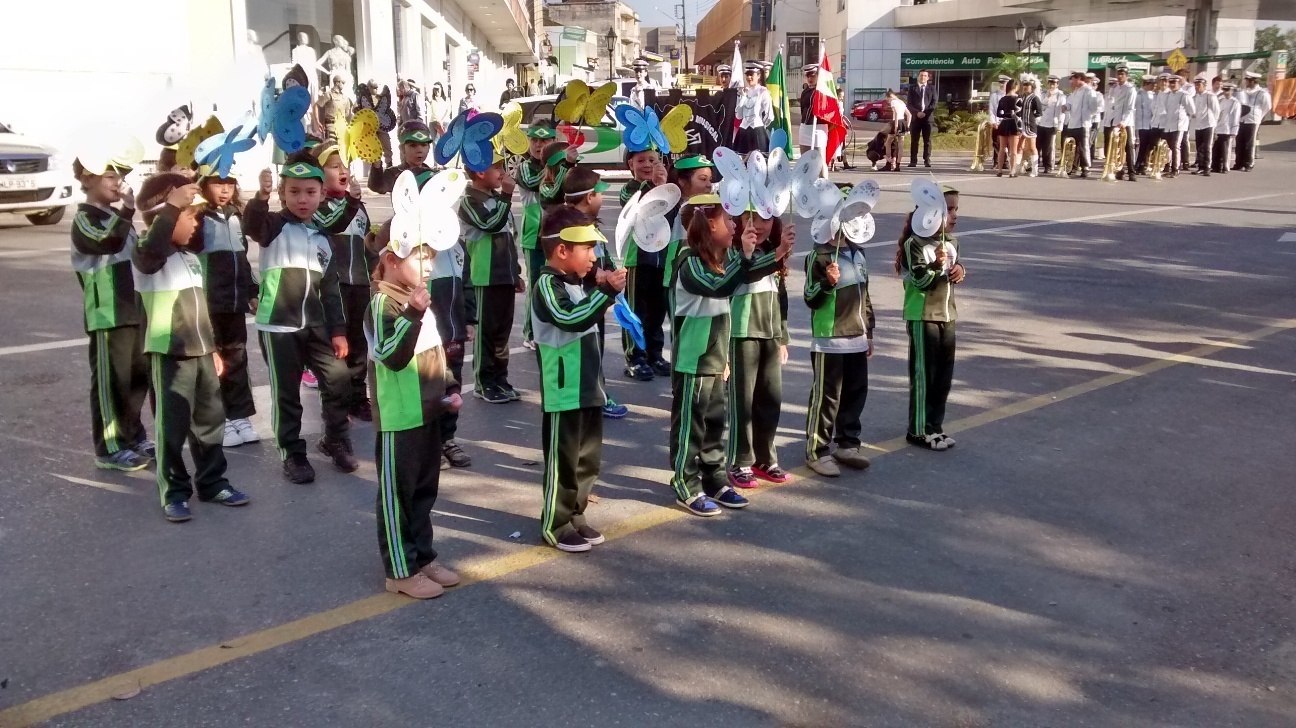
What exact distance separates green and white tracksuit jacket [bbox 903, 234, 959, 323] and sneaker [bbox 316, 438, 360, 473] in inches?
125

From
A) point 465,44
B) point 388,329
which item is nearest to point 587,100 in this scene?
point 388,329

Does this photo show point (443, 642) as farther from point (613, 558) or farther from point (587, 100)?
point (587, 100)

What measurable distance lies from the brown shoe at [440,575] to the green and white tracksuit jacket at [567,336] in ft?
2.60

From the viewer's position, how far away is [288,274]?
19.0 feet

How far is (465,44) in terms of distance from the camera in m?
41.4

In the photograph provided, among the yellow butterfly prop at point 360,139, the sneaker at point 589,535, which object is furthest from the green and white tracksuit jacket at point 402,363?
the yellow butterfly prop at point 360,139

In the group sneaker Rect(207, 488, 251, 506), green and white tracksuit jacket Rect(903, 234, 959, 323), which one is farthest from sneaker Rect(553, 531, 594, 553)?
green and white tracksuit jacket Rect(903, 234, 959, 323)

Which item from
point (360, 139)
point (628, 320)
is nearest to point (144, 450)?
point (360, 139)

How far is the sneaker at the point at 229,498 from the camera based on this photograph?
547cm

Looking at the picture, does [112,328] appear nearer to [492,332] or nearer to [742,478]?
[492,332]

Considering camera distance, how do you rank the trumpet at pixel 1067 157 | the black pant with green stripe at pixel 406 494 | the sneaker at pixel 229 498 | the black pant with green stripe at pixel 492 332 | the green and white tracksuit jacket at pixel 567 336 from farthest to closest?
the trumpet at pixel 1067 157
the black pant with green stripe at pixel 492 332
the sneaker at pixel 229 498
the green and white tracksuit jacket at pixel 567 336
the black pant with green stripe at pixel 406 494

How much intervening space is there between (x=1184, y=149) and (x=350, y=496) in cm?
2395

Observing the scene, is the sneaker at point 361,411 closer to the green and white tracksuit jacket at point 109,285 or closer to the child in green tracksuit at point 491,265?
the child in green tracksuit at point 491,265

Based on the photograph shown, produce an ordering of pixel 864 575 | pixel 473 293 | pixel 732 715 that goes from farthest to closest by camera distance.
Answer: pixel 473 293, pixel 864 575, pixel 732 715
